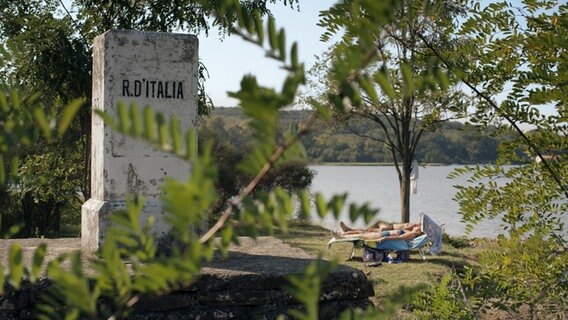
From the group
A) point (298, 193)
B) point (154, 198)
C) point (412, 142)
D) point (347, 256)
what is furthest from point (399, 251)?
point (298, 193)

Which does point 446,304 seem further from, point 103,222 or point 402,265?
point 402,265

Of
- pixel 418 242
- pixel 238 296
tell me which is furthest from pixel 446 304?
pixel 418 242

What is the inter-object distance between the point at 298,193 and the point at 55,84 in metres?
12.0

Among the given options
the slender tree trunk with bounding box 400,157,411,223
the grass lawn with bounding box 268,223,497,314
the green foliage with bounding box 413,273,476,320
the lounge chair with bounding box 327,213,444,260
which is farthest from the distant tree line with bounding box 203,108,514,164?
the green foliage with bounding box 413,273,476,320

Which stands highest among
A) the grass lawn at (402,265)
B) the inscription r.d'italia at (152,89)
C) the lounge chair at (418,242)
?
the inscription r.d'italia at (152,89)

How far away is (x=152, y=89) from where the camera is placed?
5891 mm

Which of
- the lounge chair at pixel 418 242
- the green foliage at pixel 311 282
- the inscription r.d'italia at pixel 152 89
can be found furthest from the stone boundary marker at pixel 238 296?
the lounge chair at pixel 418 242

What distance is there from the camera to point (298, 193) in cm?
93

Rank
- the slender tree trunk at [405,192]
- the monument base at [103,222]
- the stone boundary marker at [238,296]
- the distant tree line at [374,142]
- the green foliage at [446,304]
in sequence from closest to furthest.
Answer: the green foliage at [446,304], the stone boundary marker at [238,296], the monument base at [103,222], the slender tree trunk at [405,192], the distant tree line at [374,142]

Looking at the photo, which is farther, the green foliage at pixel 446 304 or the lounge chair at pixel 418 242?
the lounge chair at pixel 418 242

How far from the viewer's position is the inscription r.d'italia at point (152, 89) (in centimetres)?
584

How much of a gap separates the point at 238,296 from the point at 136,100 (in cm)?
173

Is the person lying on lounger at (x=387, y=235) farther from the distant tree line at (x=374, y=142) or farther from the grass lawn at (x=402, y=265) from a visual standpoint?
the distant tree line at (x=374, y=142)

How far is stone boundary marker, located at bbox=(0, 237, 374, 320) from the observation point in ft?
16.0
